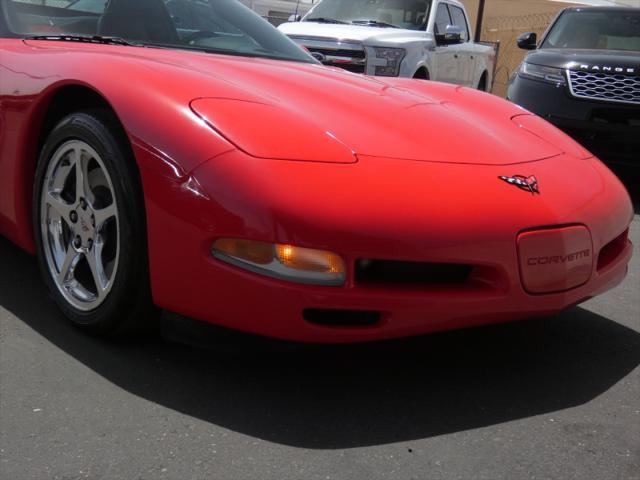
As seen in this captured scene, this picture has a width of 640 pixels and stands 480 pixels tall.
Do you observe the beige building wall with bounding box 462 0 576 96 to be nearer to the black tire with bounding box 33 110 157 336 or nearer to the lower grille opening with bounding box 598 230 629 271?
the lower grille opening with bounding box 598 230 629 271

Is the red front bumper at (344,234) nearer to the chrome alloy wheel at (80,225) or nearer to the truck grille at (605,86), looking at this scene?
the chrome alloy wheel at (80,225)

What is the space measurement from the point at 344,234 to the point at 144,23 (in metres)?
1.75

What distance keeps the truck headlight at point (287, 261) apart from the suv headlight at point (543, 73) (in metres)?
4.77

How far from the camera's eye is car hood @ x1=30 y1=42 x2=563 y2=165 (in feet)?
8.32

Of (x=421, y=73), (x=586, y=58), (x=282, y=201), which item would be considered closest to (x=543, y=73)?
(x=586, y=58)

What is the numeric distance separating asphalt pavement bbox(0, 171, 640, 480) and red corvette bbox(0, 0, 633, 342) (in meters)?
0.21

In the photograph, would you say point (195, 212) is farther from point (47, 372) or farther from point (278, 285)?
point (47, 372)

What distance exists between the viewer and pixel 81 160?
2.89m

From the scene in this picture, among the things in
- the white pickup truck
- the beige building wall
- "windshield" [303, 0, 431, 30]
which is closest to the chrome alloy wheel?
the white pickup truck

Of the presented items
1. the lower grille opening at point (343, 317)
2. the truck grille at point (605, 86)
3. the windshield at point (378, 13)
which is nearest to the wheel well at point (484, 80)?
the windshield at point (378, 13)

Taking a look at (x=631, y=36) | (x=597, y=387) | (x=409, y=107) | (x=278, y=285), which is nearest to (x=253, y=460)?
(x=278, y=285)

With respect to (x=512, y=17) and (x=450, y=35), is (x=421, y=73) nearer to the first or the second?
(x=450, y=35)

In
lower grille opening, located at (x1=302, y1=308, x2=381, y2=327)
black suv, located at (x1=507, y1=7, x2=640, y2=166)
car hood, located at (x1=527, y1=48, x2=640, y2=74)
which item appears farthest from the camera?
car hood, located at (x1=527, y1=48, x2=640, y2=74)

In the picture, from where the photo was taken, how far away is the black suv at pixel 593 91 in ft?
20.6
